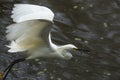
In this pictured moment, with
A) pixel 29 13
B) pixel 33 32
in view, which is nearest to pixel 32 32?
pixel 33 32

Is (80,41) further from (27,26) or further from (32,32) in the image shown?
(27,26)

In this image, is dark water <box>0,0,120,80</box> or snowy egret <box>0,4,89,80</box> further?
dark water <box>0,0,120,80</box>

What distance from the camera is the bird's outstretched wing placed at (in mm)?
5184

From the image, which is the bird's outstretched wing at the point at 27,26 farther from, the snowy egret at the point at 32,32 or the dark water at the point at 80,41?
the dark water at the point at 80,41

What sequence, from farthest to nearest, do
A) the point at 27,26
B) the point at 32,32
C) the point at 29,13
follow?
the point at 32,32 → the point at 29,13 → the point at 27,26

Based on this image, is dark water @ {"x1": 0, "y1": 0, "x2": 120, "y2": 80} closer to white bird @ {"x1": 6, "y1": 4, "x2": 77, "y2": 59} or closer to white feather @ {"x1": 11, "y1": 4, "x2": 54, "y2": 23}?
white bird @ {"x1": 6, "y1": 4, "x2": 77, "y2": 59}

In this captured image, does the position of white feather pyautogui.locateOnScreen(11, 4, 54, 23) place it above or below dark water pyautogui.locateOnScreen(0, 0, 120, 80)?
above

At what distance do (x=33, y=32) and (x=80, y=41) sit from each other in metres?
2.67

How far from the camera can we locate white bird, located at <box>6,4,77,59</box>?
17.1 feet

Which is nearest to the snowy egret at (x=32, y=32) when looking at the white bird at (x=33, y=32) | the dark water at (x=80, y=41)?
the white bird at (x=33, y=32)

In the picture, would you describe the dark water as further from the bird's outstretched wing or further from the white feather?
the white feather

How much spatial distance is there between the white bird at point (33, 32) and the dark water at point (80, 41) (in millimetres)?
941

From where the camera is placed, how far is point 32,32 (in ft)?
18.6

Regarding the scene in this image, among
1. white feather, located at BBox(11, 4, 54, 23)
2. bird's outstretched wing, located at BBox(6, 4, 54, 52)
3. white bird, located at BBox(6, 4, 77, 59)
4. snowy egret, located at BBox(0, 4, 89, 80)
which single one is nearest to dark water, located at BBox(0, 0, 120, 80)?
snowy egret, located at BBox(0, 4, 89, 80)
